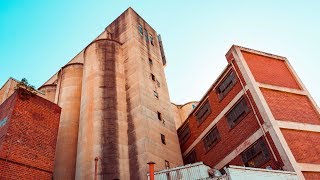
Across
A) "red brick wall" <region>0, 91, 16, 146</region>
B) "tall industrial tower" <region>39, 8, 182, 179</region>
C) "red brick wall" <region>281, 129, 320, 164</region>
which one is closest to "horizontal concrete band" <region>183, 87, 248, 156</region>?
"tall industrial tower" <region>39, 8, 182, 179</region>

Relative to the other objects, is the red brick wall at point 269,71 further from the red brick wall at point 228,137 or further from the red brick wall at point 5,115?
the red brick wall at point 5,115

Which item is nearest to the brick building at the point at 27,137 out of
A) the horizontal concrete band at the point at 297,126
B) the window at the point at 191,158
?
the window at the point at 191,158

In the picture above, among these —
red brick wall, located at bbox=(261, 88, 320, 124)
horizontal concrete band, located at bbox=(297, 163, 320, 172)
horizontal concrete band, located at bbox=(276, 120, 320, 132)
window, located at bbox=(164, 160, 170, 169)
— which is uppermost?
red brick wall, located at bbox=(261, 88, 320, 124)

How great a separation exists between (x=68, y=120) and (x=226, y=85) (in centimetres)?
1678

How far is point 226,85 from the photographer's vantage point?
23250mm

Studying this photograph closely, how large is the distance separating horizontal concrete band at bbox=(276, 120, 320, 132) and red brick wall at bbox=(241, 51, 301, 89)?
386 centimetres

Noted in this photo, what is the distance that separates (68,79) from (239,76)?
830 inches

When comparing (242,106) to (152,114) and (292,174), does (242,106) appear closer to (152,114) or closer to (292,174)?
(292,174)

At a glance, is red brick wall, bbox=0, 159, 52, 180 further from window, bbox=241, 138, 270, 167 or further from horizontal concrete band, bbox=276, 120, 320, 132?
horizontal concrete band, bbox=276, 120, 320, 132

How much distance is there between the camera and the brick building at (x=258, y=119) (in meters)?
17.3

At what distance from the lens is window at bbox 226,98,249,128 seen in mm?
20656

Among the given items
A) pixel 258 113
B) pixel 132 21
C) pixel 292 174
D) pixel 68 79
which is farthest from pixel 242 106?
pixel 68 79

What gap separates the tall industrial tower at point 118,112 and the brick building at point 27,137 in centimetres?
481

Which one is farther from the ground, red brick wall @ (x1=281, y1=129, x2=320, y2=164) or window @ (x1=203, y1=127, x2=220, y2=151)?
window @ (x1=203, y1=127, x2=220, y2=151)
